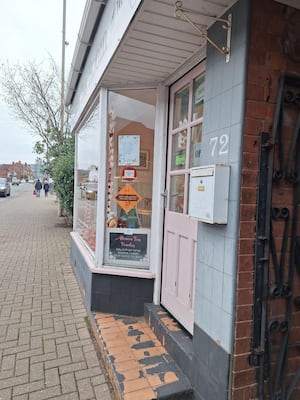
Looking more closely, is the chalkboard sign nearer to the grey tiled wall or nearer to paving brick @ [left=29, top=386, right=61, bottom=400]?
the grey tiled wall

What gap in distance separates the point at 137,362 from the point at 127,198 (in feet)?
5.43

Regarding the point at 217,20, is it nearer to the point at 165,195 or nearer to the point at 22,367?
the point at 165,195

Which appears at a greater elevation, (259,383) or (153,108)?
(153,108)

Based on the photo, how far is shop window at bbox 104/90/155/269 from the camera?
325 cm

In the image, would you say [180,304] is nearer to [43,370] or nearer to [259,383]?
[259,383]

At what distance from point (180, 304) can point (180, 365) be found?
51cm

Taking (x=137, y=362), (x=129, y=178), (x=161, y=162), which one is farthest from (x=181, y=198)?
(x=137, y=362)

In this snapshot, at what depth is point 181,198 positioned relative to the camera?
9.12 ft

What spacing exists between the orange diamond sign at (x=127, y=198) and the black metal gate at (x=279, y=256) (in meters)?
1.81

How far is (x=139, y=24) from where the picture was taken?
194 cm

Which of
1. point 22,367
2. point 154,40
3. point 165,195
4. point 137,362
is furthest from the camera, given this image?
point 165,195

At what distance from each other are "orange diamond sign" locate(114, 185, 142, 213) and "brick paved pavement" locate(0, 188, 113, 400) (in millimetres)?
1413

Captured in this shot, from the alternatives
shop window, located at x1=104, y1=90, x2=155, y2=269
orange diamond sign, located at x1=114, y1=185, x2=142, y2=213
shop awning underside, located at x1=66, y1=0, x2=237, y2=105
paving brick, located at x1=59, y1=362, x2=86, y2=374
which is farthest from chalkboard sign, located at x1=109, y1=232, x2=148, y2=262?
shop awning underside, located at x1=66, y1=0, x2=237, y2=105

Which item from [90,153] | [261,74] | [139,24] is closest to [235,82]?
[261,74]
